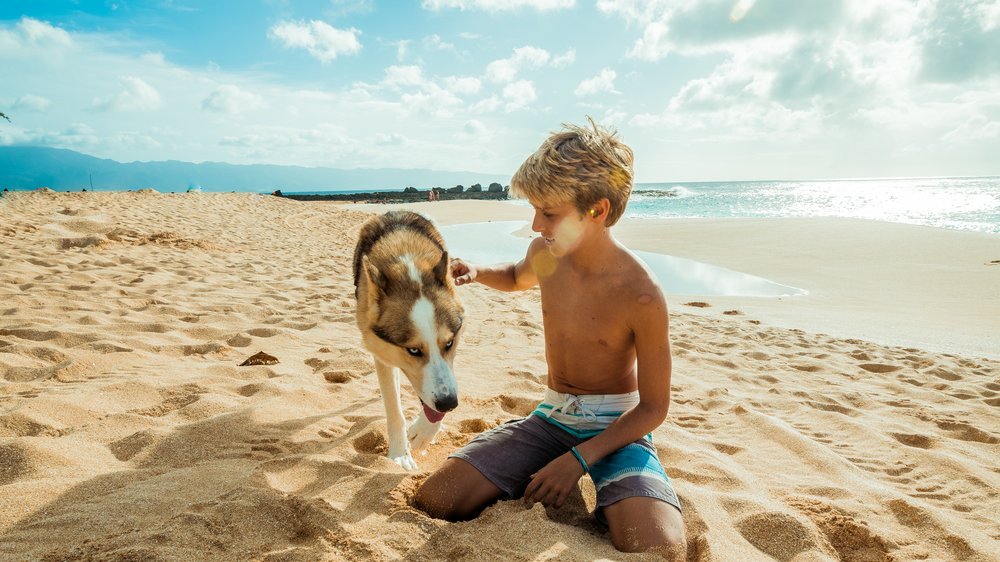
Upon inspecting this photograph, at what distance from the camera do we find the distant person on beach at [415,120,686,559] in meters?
2.48

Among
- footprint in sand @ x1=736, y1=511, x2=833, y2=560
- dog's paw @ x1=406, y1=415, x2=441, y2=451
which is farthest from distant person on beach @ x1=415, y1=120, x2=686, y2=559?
dog's paw @ x1=406, y1=415, x2=441, y2=451

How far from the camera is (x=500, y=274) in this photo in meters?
3.66

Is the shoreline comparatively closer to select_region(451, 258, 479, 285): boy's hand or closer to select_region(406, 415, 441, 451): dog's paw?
select_region(451, 258, 479, 285): boy's hand

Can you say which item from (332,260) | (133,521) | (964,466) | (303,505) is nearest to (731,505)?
(964,466)

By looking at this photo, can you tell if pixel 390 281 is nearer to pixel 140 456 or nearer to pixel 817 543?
pixel 140 456

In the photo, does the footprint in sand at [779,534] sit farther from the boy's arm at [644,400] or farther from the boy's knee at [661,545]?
the boy's arm at [644,400]

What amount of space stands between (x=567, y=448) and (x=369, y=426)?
130cm

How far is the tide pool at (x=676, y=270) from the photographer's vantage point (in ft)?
32.9

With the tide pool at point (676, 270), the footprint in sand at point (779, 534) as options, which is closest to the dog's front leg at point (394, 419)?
the footprint in sand at point (779, 534)

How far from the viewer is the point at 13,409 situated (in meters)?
2.97

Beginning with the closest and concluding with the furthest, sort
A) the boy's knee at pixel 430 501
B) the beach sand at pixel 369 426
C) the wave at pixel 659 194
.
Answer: the beach sand at pixel 369 426 < the boy's knee at pixel 430 501 < the wave at pixel 659 194

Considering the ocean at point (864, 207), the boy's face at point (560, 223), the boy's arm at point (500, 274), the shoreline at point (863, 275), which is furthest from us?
the ocean at point (864, 207)

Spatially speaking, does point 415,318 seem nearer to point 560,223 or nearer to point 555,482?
point 560,223

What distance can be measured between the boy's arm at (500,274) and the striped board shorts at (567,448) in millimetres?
796
